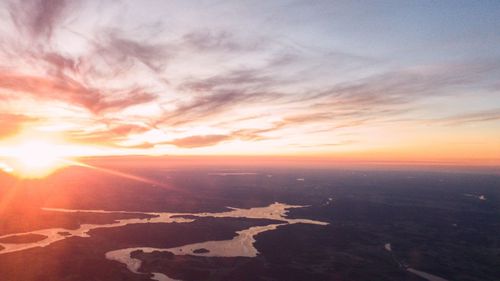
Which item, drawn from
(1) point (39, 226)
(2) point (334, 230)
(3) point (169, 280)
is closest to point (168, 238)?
(3) point (169, 280)

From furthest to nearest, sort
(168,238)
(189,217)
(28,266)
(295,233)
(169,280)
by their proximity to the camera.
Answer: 1. (189,217)
2. (295,233)
3. (168,238)
4. (28,266)
5. (169,280)

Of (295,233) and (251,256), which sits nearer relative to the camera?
(251,256)

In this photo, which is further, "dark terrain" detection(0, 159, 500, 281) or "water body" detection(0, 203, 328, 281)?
"water body" detection(0, 203, 328, 281)

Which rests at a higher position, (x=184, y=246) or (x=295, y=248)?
(x=184, y=246)

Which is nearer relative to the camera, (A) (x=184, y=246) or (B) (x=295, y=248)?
(B) (x=295, y=248)

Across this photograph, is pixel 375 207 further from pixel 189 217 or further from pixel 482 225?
pixel 189 217

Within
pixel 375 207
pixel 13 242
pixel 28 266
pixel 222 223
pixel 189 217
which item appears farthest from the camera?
pixel 375 207

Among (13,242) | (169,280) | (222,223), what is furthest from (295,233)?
(13,242)

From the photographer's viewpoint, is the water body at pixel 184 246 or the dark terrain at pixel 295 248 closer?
the dark terrain at pixel 295 248

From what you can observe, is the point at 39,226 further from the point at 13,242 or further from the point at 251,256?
the point at 251,256
